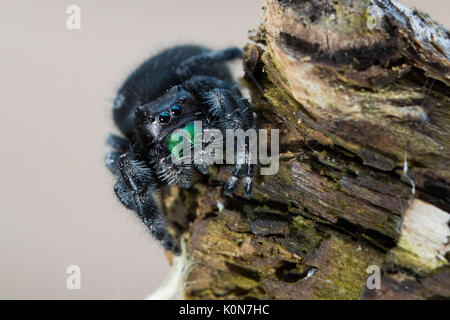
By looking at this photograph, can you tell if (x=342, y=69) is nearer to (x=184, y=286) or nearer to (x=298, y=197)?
(x=298, y=197)

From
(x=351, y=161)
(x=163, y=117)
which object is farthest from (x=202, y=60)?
(x=351, y=161)

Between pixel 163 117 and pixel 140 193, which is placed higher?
pixel 163 117

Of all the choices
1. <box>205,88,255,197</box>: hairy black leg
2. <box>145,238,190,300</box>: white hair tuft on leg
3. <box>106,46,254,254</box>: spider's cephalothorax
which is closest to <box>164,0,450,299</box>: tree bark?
<box>205,88,255,197</box>: hairy black leg

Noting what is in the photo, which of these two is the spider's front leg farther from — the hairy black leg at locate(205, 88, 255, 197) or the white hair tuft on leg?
the hairy black leg at locate(205, 88, 255, 197)

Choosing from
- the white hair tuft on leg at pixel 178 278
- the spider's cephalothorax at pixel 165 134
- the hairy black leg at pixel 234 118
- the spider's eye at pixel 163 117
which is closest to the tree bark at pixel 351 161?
the hairy black leg at pixel 234 118

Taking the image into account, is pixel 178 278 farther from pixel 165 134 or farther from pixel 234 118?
pixel 234 118

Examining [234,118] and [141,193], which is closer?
[234,118]

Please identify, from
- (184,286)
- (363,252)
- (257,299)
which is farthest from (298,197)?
(184,286)
